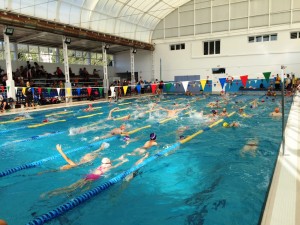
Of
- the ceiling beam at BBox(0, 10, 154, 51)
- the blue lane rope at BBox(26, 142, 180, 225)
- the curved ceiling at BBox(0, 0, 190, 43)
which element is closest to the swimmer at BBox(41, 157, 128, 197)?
the blue lane rope at BBox(26, 142, 180, 225)

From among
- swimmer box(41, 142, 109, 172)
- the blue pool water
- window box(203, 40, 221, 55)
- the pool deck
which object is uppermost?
window box(203, 40, 221, 55)

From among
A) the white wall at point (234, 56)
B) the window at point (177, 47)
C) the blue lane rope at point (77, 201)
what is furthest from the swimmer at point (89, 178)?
the window at point (177, 47)

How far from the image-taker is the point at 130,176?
4.81 m

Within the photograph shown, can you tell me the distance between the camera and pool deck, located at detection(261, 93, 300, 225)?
8.98ft

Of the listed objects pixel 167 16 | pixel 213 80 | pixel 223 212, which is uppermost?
pixel 167 16

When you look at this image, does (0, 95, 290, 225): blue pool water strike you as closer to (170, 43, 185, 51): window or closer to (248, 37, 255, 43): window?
(248, 37, 255, 43): window

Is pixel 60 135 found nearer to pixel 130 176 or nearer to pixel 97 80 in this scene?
pixel 130 176

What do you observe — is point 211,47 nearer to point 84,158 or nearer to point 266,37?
point 266,37

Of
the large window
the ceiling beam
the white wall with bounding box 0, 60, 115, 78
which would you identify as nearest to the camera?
the ceiling beam

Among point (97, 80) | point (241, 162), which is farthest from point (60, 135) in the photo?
point (97, 80)

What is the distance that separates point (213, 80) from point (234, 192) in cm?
2187

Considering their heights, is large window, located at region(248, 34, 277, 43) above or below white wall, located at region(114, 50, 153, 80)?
above

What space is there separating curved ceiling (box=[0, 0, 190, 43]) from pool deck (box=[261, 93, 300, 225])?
14.3m

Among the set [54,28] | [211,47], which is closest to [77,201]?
[54,28]
